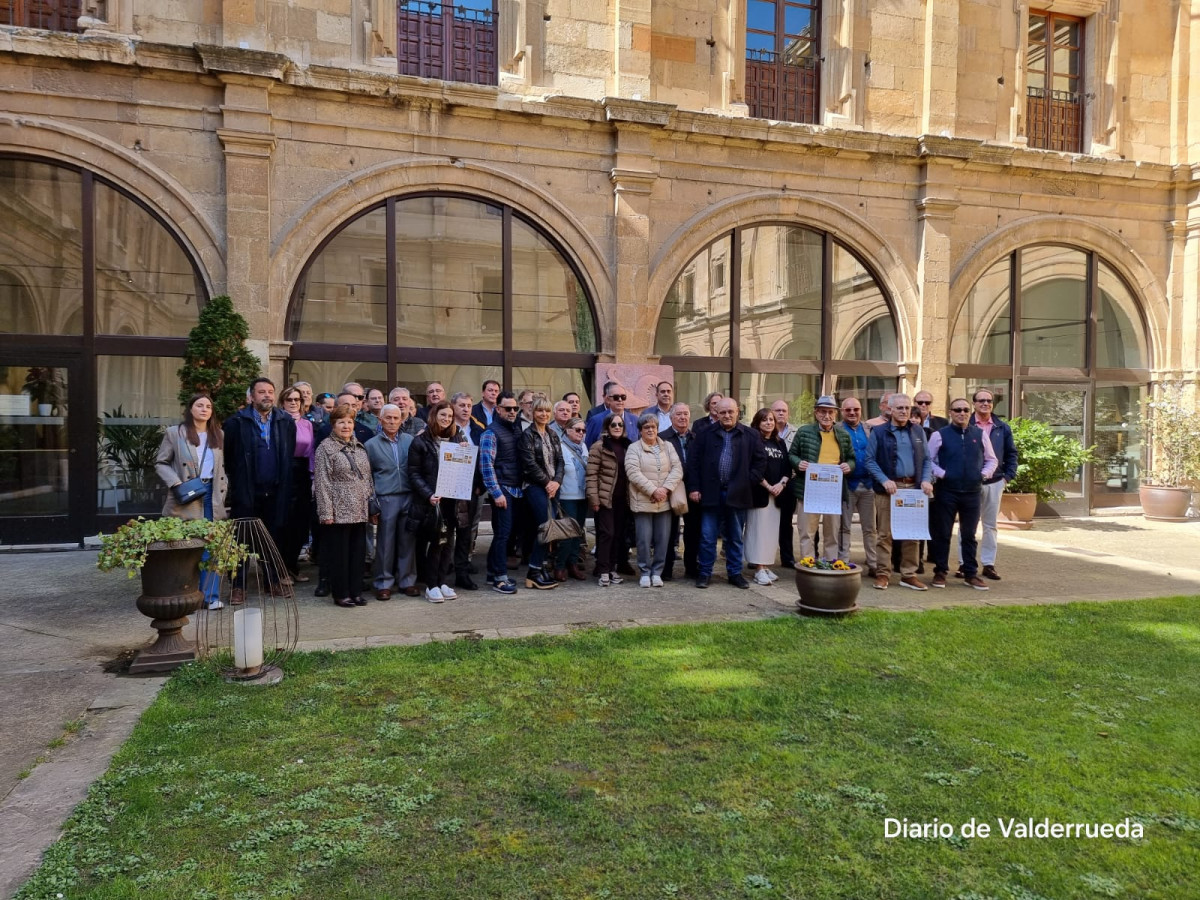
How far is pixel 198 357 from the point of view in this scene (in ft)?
28.5

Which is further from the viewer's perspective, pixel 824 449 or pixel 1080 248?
pixel 1080 248

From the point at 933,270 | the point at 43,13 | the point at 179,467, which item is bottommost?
the point at 179,467

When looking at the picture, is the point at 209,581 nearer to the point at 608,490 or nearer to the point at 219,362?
the point at 219,362

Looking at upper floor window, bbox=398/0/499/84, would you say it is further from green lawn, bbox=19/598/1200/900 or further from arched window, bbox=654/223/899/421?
green lawn, bbox=19/598/1200/900

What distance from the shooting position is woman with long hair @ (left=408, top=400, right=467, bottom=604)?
7.15m

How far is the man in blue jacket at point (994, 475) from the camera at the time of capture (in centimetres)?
838

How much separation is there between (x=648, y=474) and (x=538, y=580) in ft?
5.26

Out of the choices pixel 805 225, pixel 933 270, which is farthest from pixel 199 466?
pixel 933 270

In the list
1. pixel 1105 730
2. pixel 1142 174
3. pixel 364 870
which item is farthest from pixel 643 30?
pixel 364 870

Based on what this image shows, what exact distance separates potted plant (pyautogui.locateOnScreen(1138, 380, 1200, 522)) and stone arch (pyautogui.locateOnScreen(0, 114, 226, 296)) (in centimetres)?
1573

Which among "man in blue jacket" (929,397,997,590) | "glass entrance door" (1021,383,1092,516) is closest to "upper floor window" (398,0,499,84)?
"man in blue jacket" (929,397,997,590)

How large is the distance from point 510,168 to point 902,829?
10.3 meters

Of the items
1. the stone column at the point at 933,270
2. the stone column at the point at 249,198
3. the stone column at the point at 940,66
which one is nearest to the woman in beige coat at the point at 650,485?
the stone column at the point at 249,198

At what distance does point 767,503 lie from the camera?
8.12 meters
